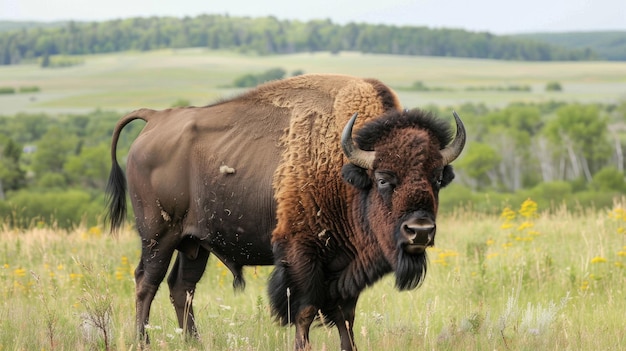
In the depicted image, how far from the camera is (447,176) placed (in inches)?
247

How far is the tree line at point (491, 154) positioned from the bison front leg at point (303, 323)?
42.8 metres

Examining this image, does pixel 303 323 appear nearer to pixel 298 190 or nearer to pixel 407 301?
pixel 298 190

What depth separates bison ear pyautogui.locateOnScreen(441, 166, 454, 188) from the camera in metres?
6.21

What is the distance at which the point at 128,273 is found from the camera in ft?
35.1

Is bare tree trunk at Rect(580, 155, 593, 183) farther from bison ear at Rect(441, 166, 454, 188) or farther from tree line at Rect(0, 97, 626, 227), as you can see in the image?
bison ear at Rect(441, 166, 454, 188)

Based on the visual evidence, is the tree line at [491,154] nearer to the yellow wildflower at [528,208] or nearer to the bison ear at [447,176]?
the yellow wildflower at [528,208]

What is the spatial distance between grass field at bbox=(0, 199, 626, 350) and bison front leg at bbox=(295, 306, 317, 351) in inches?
7.4

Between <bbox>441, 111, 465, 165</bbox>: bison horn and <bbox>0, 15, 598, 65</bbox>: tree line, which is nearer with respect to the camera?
<bbox>441, 111, 465, 165</bbox>: bison horn

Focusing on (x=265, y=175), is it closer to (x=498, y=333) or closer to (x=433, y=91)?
(x=498, y=333)

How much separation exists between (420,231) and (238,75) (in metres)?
156

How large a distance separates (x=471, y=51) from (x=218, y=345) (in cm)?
16747

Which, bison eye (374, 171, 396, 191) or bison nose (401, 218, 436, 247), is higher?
bison eye (374, 171, 396, 191)

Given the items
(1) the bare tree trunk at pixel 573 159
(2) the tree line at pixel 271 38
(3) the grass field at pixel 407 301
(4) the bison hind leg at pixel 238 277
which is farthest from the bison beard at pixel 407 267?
(2) the tree line at pixel 271 38

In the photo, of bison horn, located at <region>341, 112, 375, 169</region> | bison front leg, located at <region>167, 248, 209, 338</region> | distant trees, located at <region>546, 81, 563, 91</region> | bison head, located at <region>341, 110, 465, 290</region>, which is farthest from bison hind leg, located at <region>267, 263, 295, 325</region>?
distant trees, located at <region>546, 81, 563, 91</region>
